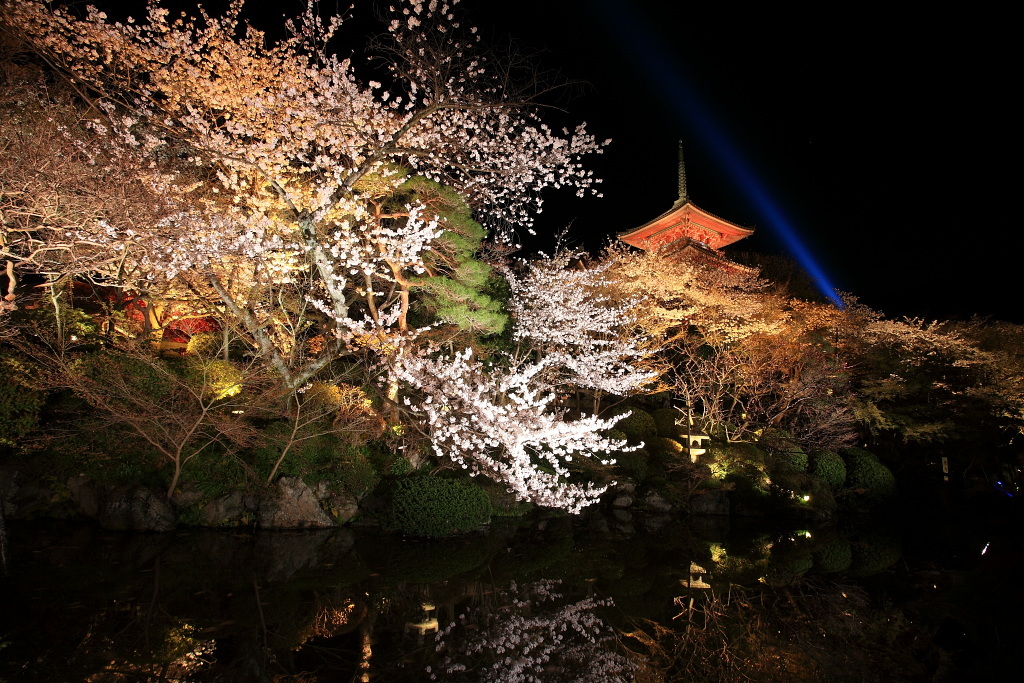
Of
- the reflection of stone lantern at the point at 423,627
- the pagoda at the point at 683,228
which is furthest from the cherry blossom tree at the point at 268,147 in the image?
the pagoda at the point at 683,228

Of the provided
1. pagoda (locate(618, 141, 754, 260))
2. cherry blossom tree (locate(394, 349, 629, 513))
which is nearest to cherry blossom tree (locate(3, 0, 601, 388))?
cherry blossom tree (locate(394, 349, 629, 513))

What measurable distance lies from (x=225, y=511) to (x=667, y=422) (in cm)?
1265

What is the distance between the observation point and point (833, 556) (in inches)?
394

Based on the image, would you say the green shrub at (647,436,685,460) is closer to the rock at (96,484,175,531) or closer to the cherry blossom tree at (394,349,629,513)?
the cherry blossom tree at (394,349,629,513)

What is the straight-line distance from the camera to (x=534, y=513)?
12180 mm

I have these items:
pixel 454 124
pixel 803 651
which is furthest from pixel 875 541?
pixel 454 124

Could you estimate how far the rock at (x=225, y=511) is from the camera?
961cm

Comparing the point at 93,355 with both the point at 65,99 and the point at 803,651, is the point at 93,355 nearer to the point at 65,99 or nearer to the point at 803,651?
the point at 65,99

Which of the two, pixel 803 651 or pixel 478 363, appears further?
pixel 478 363

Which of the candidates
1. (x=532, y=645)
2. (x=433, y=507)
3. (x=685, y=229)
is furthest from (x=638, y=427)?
(x=685, y=229)

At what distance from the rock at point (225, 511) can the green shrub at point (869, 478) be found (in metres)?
16.1

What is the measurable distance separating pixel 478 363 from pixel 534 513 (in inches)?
145

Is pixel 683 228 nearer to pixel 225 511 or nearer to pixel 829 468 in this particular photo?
pixel 829 468

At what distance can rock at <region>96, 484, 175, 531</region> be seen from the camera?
905 centimetres
